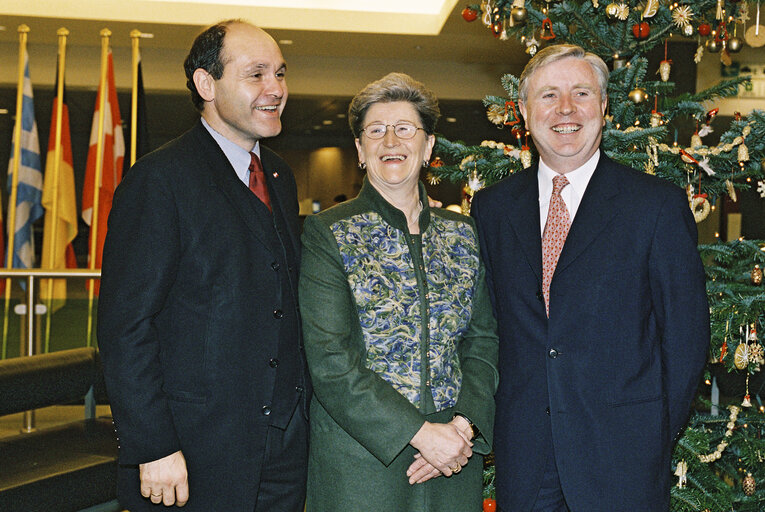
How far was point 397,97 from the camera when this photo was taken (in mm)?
1976

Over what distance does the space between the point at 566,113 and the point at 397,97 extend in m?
0.47

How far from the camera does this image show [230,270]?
1.85m

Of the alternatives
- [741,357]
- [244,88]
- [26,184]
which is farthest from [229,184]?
[26,184]

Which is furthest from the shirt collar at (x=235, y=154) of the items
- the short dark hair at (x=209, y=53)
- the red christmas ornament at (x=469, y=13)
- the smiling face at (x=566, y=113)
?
the red christmas ornament at (x=469, y=13)

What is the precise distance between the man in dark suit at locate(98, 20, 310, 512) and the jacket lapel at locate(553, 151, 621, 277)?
75 centimetres

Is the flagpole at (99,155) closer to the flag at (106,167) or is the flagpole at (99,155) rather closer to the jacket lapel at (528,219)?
the flag at (106,167)

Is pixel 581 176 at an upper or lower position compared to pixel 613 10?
lower

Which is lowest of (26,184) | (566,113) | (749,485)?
(749,485)

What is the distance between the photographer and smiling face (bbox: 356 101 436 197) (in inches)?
77.4

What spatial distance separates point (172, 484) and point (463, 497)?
77 cm

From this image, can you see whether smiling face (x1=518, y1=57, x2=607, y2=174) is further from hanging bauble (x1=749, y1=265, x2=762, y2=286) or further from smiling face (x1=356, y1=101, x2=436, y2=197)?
hanging bauble (x1=749, y1=265, x2=762, y2=286)

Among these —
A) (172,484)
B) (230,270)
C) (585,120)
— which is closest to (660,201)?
(585,120)

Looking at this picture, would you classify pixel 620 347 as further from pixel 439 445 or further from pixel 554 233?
pixel 439 445

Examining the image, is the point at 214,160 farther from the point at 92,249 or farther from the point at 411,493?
the point at 92,249
